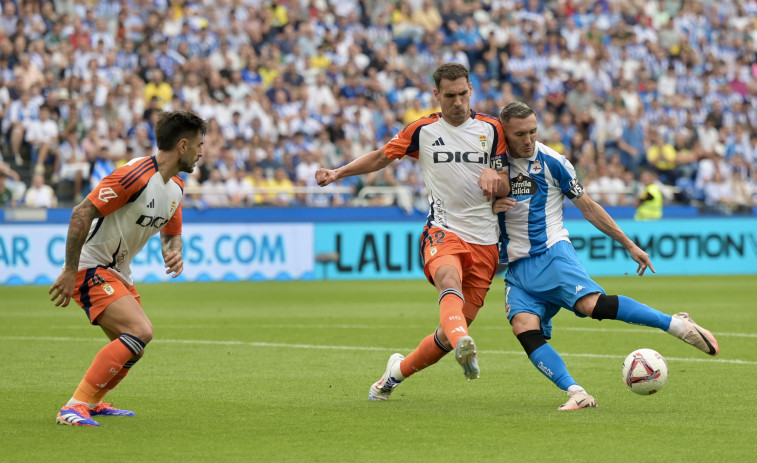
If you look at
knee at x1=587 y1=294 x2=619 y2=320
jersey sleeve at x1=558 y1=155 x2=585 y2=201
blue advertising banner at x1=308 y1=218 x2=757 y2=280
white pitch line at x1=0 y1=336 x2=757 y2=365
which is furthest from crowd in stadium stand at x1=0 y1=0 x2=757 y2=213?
knee at x1=587 y1=294 x2=619 y2=320

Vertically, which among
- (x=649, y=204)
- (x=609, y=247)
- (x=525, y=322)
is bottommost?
(x=609, y=247)

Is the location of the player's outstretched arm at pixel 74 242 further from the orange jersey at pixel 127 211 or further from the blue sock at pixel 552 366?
the blue sock at pixel 552 366

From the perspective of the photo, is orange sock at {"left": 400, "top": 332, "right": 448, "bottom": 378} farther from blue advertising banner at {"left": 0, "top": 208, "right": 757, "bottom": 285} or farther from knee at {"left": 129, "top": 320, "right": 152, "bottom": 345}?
blue advertising banner at {"left": 0, "top": 208, "right": 757, "bottom": 285}

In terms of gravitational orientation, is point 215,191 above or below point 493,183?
below

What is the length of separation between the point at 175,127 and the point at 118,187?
0.52m

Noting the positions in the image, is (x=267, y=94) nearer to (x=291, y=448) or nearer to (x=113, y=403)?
(x=113, y=403)

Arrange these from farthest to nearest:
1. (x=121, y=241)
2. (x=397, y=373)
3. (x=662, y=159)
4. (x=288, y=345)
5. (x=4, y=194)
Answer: (x=662, y=159) → (x=4, y=194) → (x=288, y=345) → (x=397, y=373) → (x=121, y=241)

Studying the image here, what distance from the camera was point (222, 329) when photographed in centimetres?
1406

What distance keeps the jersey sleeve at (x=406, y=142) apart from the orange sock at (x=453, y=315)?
1.12m

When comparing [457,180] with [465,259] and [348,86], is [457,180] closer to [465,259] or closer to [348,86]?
[465,259]

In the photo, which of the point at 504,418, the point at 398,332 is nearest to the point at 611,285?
the point at 398,332

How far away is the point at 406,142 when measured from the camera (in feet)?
26.9

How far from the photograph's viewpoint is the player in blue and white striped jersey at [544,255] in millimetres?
7684

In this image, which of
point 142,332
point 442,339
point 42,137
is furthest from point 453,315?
point 42,137
